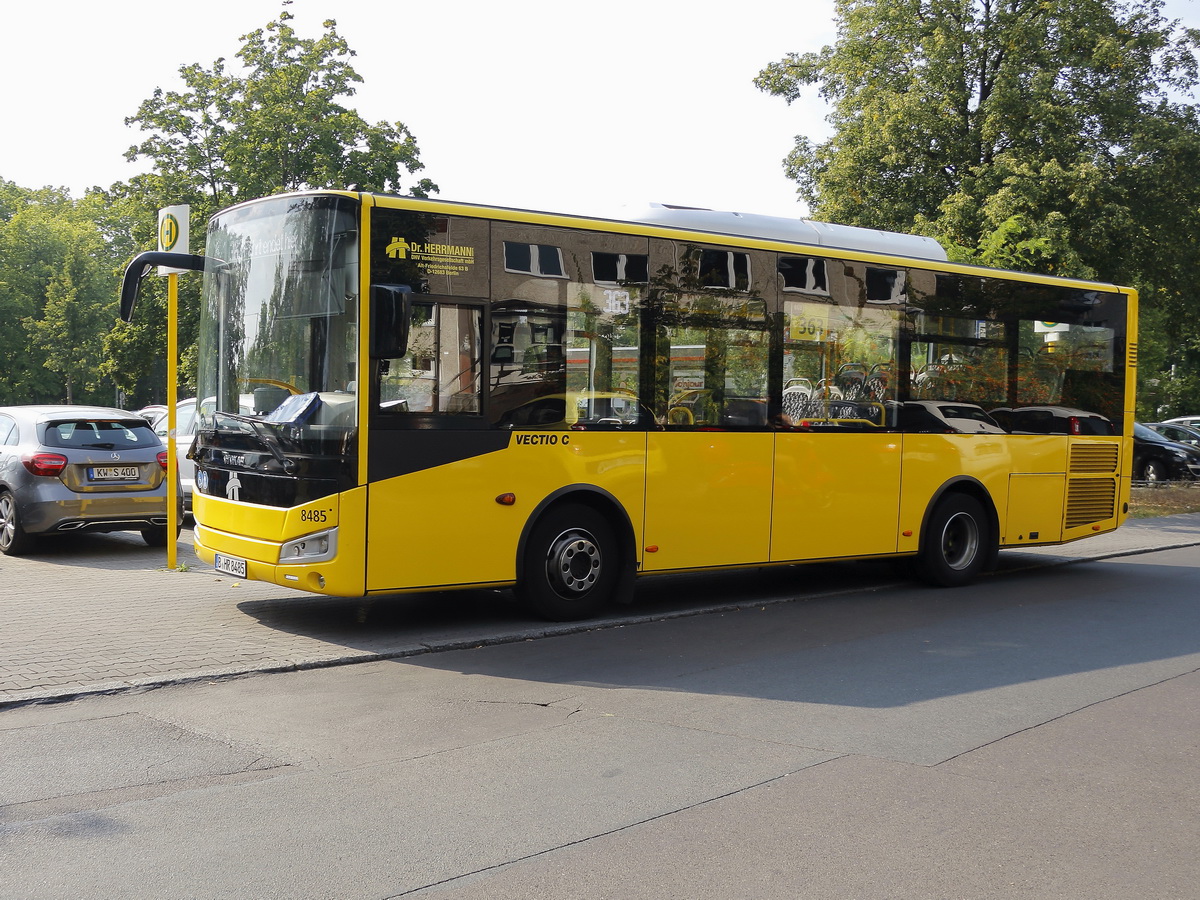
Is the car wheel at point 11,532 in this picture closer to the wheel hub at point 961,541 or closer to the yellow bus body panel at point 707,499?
the yellow bus body panel at point 707,499

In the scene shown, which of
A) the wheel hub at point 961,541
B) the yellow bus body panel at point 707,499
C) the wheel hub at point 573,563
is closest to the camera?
the wheel hub at point 573,563

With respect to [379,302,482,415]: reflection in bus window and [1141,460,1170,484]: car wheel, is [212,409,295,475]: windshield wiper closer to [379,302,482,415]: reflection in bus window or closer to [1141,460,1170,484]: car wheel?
[379,302,482,415]: reflection in bus window

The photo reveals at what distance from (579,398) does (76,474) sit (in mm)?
6392

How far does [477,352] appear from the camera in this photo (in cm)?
860

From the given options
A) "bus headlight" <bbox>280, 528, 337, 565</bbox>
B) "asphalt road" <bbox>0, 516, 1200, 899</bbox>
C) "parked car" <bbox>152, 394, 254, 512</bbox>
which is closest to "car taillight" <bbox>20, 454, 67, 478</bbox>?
"parked car" <bbox>152, 394, 254, 512</bbox>

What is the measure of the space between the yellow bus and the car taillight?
13.0 ft

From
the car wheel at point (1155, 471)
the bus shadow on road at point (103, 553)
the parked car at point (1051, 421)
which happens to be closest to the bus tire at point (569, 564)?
the bus shadow on road at point (103, 553)

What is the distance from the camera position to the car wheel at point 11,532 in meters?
12.5

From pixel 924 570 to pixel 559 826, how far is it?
8070 millimetres

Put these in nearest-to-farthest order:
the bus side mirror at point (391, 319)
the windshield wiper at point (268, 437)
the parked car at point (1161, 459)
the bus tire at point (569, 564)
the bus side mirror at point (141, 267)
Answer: the bus side mirror at point (391, 319), the windshield wiper at point (268, 437), the bus side mirror at point (141, 267), the bus tire at point (569, 564), the parked car at point (1161, 459)

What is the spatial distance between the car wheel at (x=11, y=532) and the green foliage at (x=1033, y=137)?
1797 centimetres

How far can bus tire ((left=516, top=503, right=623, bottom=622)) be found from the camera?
9.05 metres

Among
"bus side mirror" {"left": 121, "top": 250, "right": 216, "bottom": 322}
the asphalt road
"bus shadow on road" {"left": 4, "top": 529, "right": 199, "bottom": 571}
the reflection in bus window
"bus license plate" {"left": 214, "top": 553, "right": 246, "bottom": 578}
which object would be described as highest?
"bus side mirror" {"left": 121, "top": 250, "right": 216, "bottom": 322}

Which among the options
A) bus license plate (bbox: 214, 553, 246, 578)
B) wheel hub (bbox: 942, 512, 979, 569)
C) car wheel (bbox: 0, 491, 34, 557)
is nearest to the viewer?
bus license plate (bbox: 214, 553, 246, 578)
